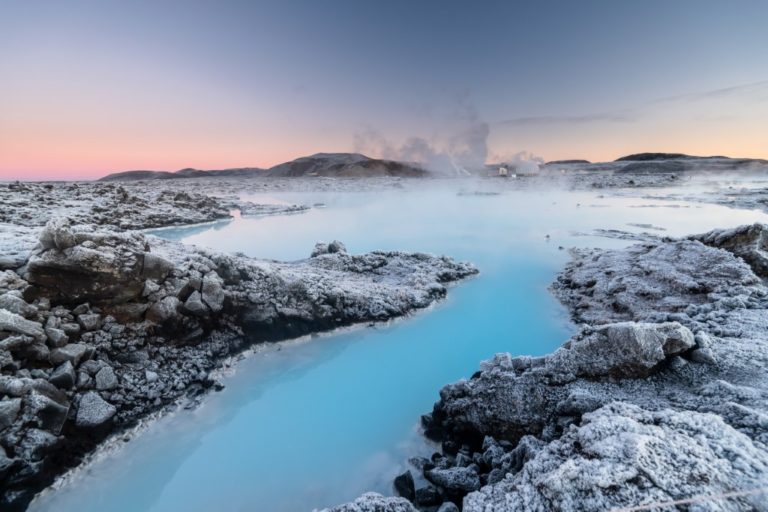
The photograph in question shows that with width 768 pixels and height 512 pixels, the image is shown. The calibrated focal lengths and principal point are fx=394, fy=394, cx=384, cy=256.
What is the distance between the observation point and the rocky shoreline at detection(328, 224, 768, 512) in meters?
2.25

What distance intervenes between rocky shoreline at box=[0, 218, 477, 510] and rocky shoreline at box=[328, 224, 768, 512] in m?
3.06

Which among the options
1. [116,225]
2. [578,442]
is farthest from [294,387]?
[116,225]

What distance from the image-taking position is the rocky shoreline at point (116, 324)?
150 inches

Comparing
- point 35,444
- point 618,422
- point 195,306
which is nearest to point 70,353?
point 35,444

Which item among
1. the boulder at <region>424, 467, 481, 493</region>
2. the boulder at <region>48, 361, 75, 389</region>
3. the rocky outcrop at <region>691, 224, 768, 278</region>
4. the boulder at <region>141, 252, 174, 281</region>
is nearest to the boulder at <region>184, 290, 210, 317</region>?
the boulder at <region>141, 252, 174, 281</region>

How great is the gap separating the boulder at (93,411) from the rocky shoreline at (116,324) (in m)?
0.01

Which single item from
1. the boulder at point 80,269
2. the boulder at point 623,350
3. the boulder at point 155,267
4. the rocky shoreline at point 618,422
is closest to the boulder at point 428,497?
the rocky shoreline at point 618,422

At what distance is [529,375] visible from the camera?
4.17 meters

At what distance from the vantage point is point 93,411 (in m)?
4.18

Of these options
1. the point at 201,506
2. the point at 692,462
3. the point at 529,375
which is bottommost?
the point at 201,506

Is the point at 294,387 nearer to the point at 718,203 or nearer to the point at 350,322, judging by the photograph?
the point at 350,322

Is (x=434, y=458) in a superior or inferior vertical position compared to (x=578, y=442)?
inferior

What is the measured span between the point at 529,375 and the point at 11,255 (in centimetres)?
678

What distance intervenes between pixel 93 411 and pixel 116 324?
53.3 inches
